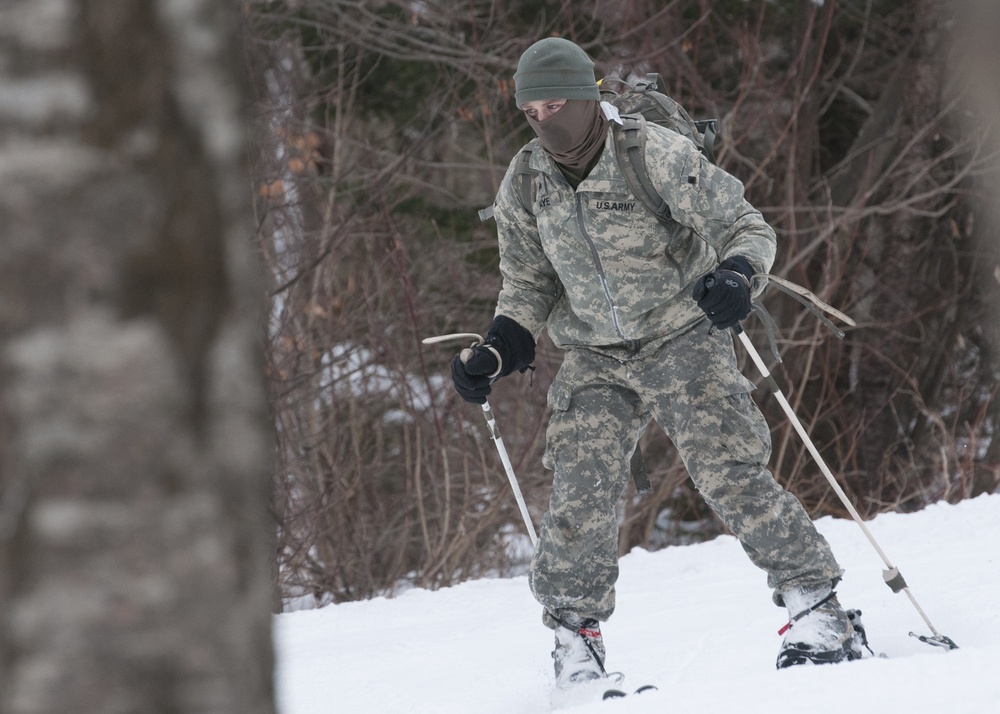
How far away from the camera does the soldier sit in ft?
10.2

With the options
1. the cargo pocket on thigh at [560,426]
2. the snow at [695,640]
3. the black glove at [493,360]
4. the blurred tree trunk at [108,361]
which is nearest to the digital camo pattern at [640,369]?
the cargo pocket on thigh at [560,426]

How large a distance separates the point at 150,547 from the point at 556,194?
2.41 meters

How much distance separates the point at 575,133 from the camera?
3127 millimetres

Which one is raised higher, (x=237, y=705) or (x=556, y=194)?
(x=556, y=194)

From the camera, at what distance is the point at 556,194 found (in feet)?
10.5

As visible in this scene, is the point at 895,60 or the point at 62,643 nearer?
the point at 62,643

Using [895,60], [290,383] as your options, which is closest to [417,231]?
[290,383]

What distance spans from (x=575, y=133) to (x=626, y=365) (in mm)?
667

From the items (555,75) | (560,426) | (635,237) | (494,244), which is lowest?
(560,426)

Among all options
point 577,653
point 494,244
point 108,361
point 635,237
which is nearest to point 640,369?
point 635,237

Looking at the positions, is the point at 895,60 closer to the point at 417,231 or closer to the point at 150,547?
the point at 417,231

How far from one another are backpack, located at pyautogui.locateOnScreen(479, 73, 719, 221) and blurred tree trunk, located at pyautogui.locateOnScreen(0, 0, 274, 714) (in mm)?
2265

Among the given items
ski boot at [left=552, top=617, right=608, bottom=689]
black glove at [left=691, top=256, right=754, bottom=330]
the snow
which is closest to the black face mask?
Result: black glove at [left=691, top=256, right=754, bottom=330]

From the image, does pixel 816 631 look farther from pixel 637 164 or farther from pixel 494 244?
pixel 494 244
